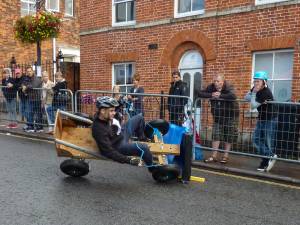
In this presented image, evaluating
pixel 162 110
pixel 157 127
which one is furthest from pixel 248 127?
pixel 157 127

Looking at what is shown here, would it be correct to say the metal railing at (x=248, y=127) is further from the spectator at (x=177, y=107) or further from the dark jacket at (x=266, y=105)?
the spectator at (x=177, y=107)

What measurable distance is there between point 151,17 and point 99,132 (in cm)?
702

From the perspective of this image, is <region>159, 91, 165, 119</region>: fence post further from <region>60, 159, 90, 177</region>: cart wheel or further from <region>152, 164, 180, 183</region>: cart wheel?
<region>60, 159, 90, 177</region>: cart wheel

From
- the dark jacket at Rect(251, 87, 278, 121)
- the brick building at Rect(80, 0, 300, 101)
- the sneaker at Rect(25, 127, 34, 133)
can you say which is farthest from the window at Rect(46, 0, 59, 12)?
the dark jacket at Rect(251, 87, 278, 121)

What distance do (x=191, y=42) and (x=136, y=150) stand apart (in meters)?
5.93

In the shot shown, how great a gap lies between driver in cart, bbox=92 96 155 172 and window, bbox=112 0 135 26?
7342mm

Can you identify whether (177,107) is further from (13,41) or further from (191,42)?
(13,41)

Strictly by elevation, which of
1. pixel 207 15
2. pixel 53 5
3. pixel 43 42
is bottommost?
pixel 207 15

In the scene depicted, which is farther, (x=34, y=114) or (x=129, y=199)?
(x=34, y=114)

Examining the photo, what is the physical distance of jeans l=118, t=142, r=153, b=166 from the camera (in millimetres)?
5562

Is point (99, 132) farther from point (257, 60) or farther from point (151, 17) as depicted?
point (151, 17)

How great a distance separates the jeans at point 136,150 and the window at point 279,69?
16.0 feet

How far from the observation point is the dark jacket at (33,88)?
10.3m

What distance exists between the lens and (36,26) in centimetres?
1185
